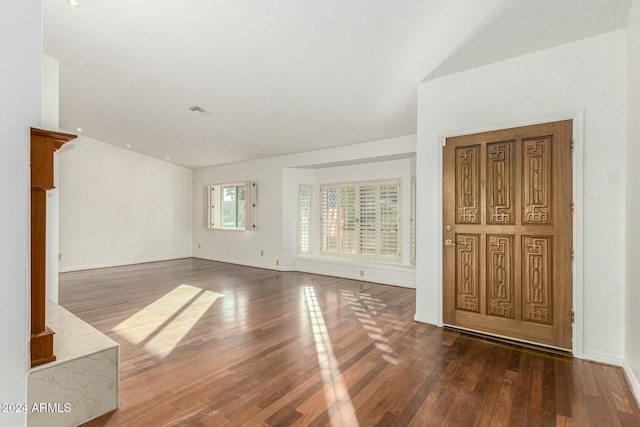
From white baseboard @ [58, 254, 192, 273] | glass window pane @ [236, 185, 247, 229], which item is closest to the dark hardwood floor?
white baseboard @ [58, 254, 192, 273]

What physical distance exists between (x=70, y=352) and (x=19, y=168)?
5.02ft

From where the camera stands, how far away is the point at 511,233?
2.89 m

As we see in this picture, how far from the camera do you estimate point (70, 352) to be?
1.81 meters

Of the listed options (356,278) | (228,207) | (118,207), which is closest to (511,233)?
(356,278)

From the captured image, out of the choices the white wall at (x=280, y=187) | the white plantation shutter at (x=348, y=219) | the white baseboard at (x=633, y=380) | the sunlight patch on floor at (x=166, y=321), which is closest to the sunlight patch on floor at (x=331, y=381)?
the sunlight patch on floor at (x=166, y=321)

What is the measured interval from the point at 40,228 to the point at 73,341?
0.95 metres

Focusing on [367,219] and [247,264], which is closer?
Result: [367,219]

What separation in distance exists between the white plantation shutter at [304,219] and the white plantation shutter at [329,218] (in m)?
0.29

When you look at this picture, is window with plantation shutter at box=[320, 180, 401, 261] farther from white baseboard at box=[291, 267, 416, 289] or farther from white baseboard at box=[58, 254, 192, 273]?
white baseboard at box=[58, 254, 192, 273]

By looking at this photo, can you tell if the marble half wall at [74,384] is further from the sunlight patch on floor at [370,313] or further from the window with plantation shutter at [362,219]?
the window with plantation shutter at [362,219]

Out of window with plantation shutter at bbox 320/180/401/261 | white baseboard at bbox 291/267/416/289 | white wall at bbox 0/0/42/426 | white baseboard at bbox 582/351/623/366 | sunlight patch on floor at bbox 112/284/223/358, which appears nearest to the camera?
white wall at bbox 0/0/42/426

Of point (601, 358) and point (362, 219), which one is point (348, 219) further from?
point (601, 358)

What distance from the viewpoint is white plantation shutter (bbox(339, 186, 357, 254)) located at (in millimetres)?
6184

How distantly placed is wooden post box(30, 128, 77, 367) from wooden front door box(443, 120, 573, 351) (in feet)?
10.2
